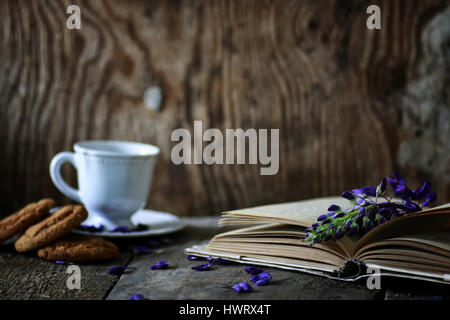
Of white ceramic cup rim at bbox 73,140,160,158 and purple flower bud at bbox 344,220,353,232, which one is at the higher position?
white ceramic cup rim at bbox 73,140,160,158

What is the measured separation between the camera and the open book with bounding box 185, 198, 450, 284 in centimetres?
87

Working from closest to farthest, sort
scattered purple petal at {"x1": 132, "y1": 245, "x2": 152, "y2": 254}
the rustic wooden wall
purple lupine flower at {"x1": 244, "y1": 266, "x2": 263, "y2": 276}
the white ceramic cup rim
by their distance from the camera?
purple lupine flower at {"x1": 244, "y1": 266, "x2": 263, "y2": 276}, scattered purple petal at {"x1": 132, "y1": 245, "x2": 152, "y2": 254}, the white ceramic cup rim, the rustic wooden wall

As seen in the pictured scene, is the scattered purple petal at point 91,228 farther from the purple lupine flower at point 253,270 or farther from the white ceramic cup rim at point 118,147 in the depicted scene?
the purple lupine flower at point 253,270

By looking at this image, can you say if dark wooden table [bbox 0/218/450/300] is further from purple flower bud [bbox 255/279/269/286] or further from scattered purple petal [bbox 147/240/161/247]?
scattered purple petal [bbox 147/240/161/247]

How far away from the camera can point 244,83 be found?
1.63m

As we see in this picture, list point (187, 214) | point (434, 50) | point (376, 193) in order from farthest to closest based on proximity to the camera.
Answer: point (187, 214), point (434, 50), point (376, 193)

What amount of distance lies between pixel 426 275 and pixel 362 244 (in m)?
0.12

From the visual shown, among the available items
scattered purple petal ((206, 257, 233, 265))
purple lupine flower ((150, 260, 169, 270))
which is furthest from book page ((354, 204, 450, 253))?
purple lupine flower ((150, 260, 169, 270))

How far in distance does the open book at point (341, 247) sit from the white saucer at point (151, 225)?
0.68 feet

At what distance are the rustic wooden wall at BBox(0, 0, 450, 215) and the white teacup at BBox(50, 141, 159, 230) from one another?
0.31m

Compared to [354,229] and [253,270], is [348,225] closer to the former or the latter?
[354,229]

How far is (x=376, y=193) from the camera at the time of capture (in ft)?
3.20
